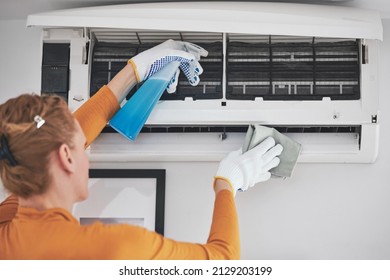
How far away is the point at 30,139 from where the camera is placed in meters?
1.30

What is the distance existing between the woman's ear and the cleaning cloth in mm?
698

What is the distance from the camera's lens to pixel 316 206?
6.57ft

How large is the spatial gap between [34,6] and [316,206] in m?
1.19

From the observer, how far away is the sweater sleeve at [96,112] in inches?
68.5

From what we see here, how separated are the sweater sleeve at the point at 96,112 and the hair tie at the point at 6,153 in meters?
0.42

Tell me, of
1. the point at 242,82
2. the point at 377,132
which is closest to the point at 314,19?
the point at 242,82

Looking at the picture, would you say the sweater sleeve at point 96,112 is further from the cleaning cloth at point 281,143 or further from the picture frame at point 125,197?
the cleaning cloth at point 281,143

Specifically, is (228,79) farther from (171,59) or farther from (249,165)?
(249,165)

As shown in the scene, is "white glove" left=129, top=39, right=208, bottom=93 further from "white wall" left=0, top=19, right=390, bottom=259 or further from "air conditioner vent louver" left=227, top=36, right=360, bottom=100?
"white wall" left=0, top=19, right=390, bottom=259
